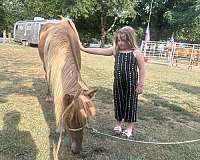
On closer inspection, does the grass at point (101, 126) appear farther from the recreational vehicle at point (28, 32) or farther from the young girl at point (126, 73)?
the recreational vehicle at point (28, 32)

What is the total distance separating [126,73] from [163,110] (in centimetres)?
257

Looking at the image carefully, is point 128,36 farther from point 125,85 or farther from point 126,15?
point 126,15

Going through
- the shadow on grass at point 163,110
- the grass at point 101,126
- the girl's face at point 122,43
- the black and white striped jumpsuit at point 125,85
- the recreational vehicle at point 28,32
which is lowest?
the recreational vehicle at point 28,32

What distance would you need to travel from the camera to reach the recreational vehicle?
31.7m

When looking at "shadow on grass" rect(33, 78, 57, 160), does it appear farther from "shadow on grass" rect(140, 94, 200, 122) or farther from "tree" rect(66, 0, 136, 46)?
"tree" rect(66, 0, 136, 46)

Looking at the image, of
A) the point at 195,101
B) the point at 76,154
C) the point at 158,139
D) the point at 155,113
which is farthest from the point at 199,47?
the point at 76,154

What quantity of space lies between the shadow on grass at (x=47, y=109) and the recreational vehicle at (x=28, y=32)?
2181 cm

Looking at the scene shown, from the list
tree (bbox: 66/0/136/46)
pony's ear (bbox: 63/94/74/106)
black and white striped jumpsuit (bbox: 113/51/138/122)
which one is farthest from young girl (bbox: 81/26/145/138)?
tree (bbox: 66/0/136/46)

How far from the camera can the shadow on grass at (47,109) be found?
15.7ft

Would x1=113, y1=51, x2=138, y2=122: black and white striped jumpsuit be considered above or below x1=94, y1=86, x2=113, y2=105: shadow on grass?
above

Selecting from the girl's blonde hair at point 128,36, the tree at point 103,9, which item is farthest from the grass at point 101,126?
the tree at point 103,9

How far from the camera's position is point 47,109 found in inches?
253

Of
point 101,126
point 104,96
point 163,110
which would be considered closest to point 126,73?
point 101,126

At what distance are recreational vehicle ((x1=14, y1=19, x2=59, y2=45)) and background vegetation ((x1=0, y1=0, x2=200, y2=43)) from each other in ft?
12.9
